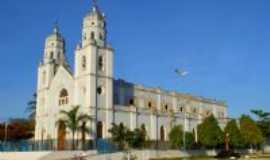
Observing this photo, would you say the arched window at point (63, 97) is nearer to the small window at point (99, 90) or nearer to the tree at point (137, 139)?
the small window at point (99, 90)

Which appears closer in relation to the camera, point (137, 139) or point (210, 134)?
point (137, 139)

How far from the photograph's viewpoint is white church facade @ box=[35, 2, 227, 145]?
5156 cm

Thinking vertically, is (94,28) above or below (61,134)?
above

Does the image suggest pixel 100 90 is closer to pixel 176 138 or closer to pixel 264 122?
pixel 176 138

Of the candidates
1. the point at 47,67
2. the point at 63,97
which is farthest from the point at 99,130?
the point at 47,67

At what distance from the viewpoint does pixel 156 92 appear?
65812 mm

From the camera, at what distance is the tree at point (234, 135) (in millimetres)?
60844

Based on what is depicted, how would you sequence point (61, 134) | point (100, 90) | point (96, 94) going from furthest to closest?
1. point (61, 134)
2. point (100, 90)
3. point (96, 94)

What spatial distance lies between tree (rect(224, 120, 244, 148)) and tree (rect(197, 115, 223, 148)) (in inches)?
151

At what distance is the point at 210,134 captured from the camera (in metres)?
56.2

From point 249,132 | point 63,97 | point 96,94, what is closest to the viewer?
point 96,94

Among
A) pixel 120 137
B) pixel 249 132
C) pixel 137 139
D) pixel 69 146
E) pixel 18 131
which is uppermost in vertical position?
pixel 18 131

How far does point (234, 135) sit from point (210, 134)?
671 cm

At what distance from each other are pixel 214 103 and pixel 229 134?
20487 millimetres
